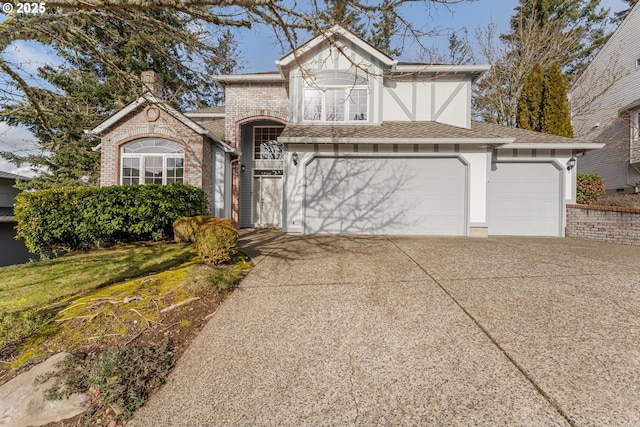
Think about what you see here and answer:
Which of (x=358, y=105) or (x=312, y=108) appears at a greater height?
(x=358, y=105)

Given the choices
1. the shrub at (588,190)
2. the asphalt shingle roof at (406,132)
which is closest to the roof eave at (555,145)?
the asphalt shingle roof at (406,132)

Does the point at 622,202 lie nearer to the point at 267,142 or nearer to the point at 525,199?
the point at 525,199

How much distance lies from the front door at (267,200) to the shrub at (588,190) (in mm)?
11639

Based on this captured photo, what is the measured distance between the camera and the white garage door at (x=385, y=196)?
891 cm

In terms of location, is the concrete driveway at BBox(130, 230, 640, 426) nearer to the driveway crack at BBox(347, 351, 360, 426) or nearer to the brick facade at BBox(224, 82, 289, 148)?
the driveway crack at BBox(347, 351, 360, 426)

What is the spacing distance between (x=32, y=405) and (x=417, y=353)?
122 inches

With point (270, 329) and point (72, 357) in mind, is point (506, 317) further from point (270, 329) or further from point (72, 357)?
point (72, 357)

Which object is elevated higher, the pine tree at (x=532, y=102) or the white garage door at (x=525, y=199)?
the pine tree at (x=532, y=102)

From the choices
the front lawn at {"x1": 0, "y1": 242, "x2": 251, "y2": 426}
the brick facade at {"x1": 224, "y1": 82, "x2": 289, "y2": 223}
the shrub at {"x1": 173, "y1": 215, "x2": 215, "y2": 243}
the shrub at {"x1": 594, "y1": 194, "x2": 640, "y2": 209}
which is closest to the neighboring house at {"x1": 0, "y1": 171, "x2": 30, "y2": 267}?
the front lawn at {"x1": 0, "y1": 242, "x2": 251, "y2": 426}

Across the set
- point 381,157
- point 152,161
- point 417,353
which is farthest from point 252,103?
point 417,353

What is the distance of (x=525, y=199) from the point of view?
30.6 ft

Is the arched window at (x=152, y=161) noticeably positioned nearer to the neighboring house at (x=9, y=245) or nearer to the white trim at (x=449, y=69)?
the neighboring house at (x=9, y=245)

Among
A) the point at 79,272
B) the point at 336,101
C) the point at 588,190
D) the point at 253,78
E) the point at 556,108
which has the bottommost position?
the point at 79,272

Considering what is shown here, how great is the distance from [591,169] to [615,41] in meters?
6.97
